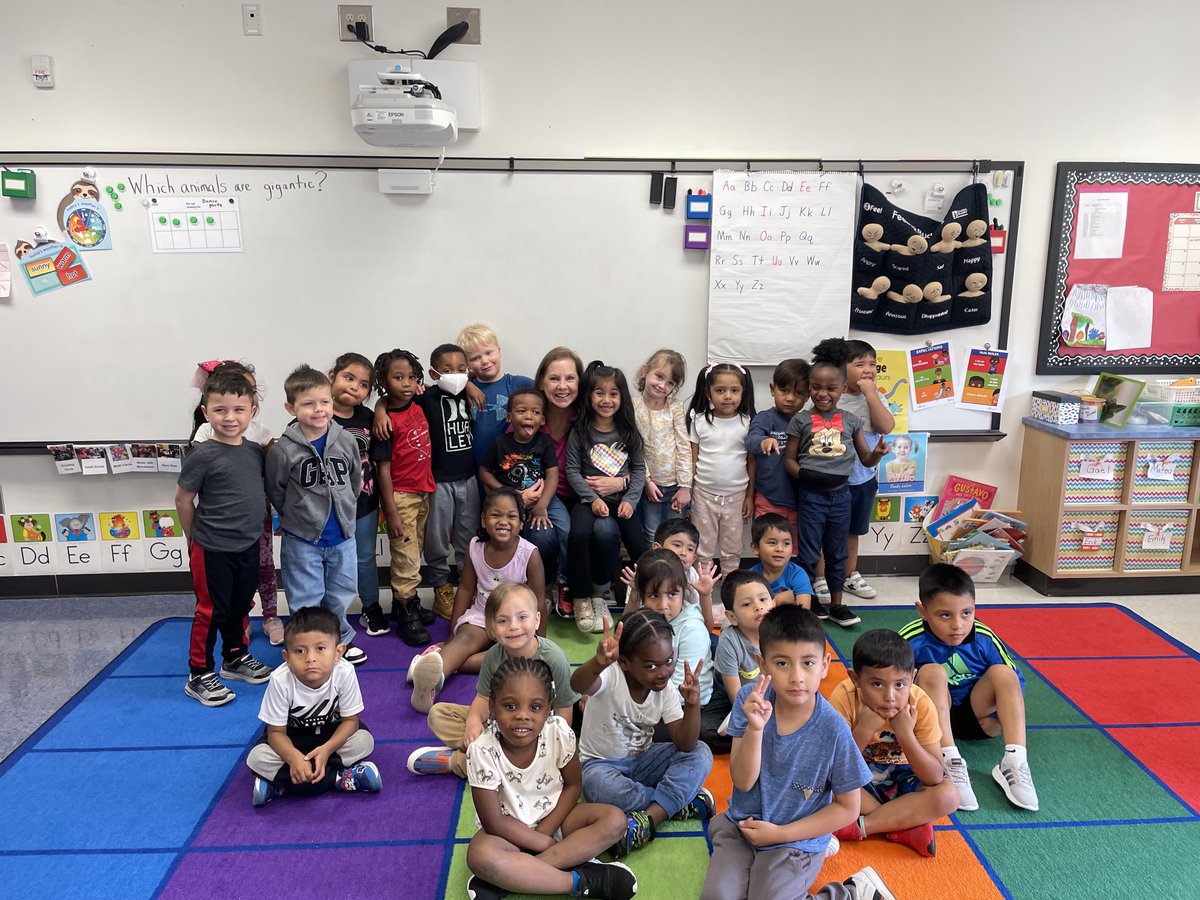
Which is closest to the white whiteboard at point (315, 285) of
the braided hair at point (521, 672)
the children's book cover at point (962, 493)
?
the children's book cover at point (962, 493)

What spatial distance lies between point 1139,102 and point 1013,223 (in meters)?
0.71

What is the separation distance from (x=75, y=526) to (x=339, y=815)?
218 cm

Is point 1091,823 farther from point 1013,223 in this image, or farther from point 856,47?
point 856,47

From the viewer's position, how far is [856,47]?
319 cm

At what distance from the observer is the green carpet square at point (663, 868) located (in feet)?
5.75

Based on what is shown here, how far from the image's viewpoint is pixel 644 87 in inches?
125

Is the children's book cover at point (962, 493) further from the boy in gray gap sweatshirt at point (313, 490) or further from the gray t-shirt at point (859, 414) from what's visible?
the boy in gray gap sweatshirt at point (313, 490)

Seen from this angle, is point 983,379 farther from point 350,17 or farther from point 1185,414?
point 350,17

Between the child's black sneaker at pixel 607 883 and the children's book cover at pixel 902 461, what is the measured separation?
7.56 feet

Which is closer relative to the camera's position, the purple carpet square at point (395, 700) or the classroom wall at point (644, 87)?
the purple carpet square at point (395, 700)

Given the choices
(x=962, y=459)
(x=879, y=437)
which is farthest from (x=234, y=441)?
(x=962, y=459)

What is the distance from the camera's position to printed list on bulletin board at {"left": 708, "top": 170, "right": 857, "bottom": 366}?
3256 millimetres

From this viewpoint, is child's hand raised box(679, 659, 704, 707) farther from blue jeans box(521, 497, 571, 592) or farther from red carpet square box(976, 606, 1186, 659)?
red carpet square box(976, 606, 1186, 659)

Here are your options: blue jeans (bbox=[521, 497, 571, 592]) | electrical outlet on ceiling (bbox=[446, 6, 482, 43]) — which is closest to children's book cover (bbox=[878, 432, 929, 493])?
blue jeans (bbox=[521, 497, 571, 592])
